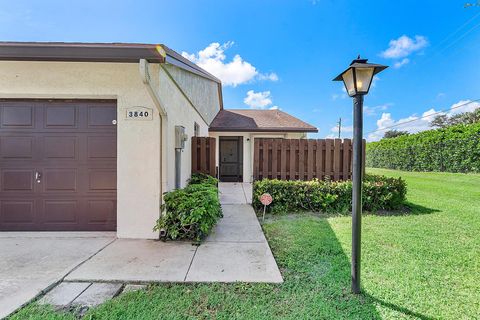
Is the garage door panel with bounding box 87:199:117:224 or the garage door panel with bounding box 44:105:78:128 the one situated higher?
the garage door panel with bounding box 44:105:78:128

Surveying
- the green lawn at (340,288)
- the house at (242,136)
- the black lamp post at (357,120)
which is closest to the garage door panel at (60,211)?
the green lawn at (340,288)

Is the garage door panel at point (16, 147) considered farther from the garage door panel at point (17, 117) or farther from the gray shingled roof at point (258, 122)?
the gray shingled roof at point (258, 122)

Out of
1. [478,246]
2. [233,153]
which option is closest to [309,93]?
[233,153]

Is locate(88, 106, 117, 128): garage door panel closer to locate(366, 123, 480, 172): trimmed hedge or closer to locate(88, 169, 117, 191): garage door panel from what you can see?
locate(88, 169, 117, 191): garage door panel

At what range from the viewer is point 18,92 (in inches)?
166

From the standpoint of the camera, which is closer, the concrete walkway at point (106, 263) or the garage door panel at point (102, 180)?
the concrete walkway at point (106, 263)

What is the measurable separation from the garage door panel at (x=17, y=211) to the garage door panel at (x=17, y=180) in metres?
0.25

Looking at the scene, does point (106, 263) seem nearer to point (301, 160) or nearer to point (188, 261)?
point (188, 261)

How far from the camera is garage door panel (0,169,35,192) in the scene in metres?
4.47

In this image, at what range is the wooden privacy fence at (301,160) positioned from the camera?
7180 mm

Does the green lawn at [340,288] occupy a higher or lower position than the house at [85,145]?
lower

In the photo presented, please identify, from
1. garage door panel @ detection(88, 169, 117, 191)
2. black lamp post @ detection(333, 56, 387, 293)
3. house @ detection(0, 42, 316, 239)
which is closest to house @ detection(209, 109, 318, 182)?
house @ detection(0, 42, 316, 239)

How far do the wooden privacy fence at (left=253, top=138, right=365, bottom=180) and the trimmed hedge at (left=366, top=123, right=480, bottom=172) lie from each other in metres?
11.2

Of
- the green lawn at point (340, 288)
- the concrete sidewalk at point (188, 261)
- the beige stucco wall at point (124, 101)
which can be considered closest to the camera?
the green lawn at point (340, 288)
